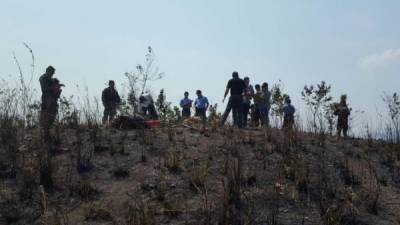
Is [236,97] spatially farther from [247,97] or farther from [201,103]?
[201,103]

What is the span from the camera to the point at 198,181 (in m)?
7.76

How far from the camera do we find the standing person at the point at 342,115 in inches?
487

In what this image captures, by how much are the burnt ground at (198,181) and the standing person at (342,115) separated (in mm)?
2059

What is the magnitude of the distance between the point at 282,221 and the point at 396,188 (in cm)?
251

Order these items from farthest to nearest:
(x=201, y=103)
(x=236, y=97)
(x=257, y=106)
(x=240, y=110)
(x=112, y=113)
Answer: (x=201, y=103) < (x=257, y=106) < (x=240, y=110) < (x=236, y=97) < (x=112, y=113)

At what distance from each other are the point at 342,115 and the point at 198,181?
282 inches

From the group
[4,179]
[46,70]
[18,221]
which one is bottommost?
[18,221]

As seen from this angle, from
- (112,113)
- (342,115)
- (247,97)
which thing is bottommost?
(112,113)

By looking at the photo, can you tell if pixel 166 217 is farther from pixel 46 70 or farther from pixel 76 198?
pixel 46 70

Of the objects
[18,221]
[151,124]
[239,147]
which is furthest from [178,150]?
[18,221]

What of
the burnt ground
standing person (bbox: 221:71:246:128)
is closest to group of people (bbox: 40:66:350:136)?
standing person (bbox: 221:71:246:128)

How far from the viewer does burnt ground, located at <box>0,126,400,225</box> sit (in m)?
6.87

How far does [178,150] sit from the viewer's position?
29.9 feet

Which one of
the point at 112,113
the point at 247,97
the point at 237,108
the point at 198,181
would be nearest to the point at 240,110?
the point at 237,108
